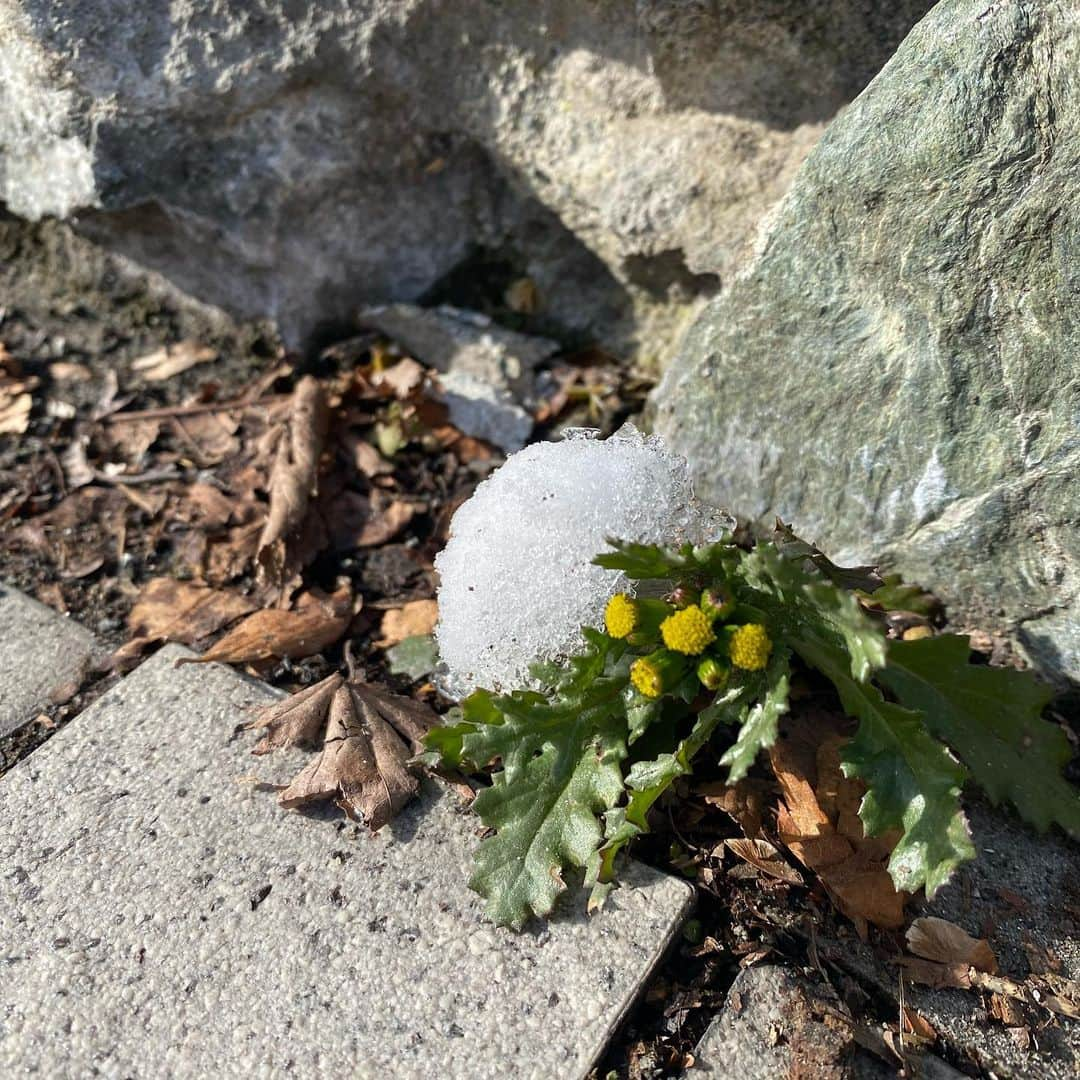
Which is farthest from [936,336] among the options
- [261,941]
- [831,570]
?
[261,941]

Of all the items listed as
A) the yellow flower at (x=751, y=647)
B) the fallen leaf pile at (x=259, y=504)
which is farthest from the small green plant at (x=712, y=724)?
the fallen leaf pile at (x=259, y=504)

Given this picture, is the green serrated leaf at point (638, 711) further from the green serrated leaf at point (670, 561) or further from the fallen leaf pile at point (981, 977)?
the fallen leaf pile at point (981, 977)

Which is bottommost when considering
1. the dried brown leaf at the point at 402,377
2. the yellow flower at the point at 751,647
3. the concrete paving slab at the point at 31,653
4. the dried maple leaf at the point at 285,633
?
the concrete paving slab at the point at 31,653

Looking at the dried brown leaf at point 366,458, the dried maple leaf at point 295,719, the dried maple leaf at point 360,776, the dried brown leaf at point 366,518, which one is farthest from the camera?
the dried brown leaf at point 366,458

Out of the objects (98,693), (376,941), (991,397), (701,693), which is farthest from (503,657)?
(991,397)

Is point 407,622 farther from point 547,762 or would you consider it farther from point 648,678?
point 648,678

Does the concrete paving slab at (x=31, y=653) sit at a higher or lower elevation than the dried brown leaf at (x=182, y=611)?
lower

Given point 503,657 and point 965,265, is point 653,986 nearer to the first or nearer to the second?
point 503,657
